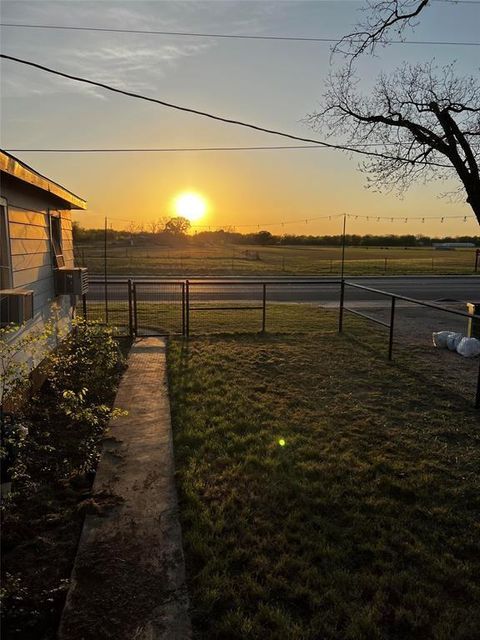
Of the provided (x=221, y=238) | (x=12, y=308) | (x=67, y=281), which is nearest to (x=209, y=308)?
(x=67, y=281)

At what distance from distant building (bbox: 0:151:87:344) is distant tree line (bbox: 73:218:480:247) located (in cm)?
4842

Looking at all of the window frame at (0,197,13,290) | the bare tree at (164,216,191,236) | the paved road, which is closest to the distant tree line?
the bare tree at (164,216,191,236)

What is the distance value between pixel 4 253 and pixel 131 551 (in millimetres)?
3395

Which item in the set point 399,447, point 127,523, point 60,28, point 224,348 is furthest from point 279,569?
point 60,28

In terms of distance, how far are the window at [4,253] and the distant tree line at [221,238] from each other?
51.5m

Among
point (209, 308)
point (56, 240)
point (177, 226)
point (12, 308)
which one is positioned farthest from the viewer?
point (177, 226)

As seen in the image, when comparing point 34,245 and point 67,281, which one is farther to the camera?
point 67,281

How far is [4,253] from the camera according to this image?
4875mm

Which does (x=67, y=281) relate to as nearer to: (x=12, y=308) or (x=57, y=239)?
(x=57, y=239)

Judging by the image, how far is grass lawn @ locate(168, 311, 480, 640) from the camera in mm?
2498

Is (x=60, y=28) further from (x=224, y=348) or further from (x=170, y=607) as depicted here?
(x=170, y=607)

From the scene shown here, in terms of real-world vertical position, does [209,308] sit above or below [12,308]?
below

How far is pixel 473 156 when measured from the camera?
5723 millimetres

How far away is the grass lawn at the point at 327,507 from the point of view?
250 centimetres
